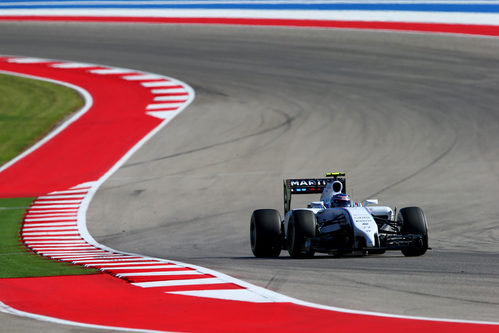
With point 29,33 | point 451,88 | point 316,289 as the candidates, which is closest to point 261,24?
point 29,33

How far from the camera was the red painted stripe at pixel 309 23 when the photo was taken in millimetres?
35750

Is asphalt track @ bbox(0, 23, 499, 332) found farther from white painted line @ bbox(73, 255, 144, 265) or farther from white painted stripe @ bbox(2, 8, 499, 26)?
white painted stripe @ bbox(2, 8, 499, 26)

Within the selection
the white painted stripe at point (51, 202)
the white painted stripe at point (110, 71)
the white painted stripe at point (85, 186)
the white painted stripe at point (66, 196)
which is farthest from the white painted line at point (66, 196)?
the white painted stripe at point (110, 71)

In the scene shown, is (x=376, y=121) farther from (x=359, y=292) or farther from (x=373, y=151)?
(x=359, y=292)

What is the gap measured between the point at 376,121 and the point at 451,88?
4170mm

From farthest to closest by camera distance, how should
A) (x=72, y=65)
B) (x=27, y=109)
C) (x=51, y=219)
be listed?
(x=72, y=65), (x=27, y=109), (x=51, y=219)

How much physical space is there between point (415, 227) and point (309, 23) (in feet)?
86.8

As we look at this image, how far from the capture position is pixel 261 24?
4031 centimetres

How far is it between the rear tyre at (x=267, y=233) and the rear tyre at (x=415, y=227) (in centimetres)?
175

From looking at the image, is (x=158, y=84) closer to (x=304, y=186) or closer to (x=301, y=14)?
(x=301, y=14)

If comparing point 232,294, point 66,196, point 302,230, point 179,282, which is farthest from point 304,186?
point 66,196

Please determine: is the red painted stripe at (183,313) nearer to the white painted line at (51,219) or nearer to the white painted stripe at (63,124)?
the white painted line at (51,219)

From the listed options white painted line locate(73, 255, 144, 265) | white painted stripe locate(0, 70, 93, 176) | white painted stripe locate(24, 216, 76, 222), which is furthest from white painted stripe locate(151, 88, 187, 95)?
white painted line locate(73, 255, 144, 265)

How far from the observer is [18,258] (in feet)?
47.6
